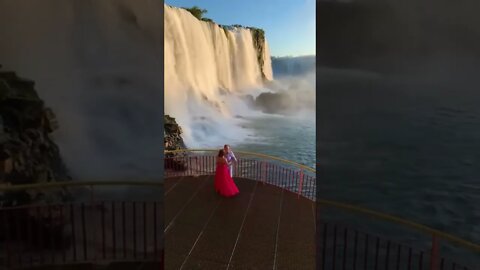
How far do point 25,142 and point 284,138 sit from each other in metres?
4.40

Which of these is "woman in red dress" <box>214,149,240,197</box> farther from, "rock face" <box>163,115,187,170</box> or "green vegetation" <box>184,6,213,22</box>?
"green vegetation" <box>184,6,213,22</box>

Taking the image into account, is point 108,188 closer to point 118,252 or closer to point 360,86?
point 118,252

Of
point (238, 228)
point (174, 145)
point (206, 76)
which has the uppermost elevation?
point (206, 76)

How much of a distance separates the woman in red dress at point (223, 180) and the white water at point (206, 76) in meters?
1.04

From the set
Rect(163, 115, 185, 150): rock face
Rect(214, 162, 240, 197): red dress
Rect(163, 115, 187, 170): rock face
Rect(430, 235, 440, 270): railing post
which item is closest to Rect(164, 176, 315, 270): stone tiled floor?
Rect(214, 162, 240, 197): red dress

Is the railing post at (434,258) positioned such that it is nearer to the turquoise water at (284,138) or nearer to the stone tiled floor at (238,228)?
the stone tiled floor at (238,228)

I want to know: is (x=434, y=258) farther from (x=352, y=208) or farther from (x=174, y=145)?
(x=174, y=145)

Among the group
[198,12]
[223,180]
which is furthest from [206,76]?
[223,180]

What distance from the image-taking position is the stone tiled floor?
14.4ft

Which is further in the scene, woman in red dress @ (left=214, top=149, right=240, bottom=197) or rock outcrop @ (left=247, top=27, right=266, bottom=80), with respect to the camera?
rock outcrop @ (left=247, top=27, right=266, bottom=80)

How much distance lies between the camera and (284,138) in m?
6.98

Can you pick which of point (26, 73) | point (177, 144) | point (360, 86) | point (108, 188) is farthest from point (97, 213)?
point (177, 144)

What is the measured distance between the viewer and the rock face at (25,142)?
10.3ft

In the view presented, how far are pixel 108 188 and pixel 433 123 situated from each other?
2336mm
